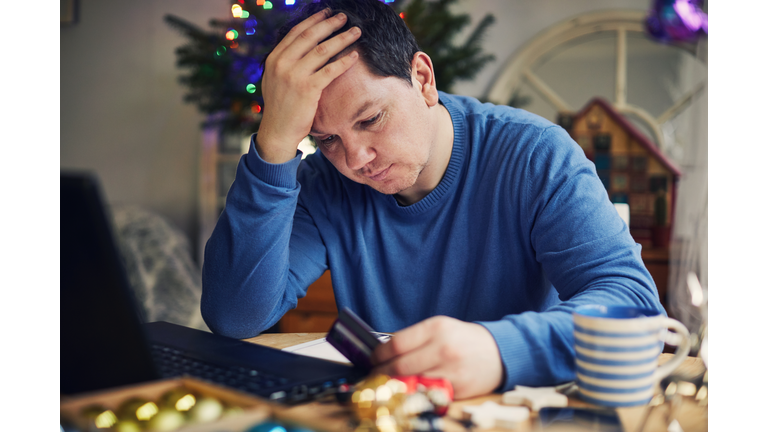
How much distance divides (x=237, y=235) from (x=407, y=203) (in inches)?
13.6

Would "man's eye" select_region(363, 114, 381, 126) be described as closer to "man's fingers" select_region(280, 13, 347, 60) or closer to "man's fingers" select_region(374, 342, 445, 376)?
"man's fingers" select_region(280, 13, 347, 60)

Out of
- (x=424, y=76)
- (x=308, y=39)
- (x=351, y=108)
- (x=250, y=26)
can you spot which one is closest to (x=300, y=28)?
(x=308, y=39)

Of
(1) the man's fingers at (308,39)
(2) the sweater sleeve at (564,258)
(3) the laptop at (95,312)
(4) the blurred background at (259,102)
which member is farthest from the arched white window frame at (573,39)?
(3) the laptop at (95,312)

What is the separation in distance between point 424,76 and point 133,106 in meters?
2.68

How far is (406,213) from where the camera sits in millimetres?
1012

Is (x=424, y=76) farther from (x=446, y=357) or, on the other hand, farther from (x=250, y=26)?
(x=250, y=26)

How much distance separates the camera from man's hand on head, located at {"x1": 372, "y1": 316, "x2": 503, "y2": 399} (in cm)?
51

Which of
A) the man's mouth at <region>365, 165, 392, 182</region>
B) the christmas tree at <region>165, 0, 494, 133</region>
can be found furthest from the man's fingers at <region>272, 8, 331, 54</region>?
the christmas tree at <region>165, 0, 494, 133</region>

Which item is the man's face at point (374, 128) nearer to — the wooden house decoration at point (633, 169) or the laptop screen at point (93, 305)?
the laptop screen at point (93, 305)

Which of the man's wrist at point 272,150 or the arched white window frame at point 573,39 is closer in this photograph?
the man's wrist at point 272,150

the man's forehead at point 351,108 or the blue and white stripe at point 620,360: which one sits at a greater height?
the man's forehead at point 351,108

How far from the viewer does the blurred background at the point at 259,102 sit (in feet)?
7.07
